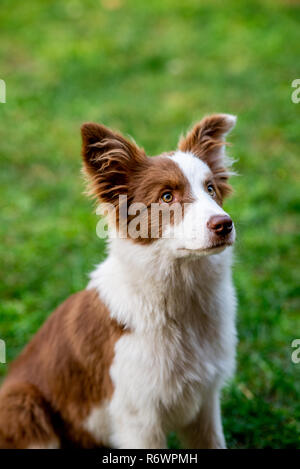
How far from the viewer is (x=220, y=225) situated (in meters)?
2.44

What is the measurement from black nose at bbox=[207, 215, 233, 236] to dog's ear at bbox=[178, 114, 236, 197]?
0.61 m

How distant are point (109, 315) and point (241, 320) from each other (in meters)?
1.79

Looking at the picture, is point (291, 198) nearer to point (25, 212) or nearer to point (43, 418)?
point (25, 212)

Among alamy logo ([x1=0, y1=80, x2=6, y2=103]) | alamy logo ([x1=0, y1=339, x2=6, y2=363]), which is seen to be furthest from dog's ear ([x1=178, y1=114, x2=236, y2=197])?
alamy logo ([x1=0, y1=80, x2=6, y2=103])

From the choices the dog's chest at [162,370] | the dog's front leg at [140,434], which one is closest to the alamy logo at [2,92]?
the dog's chest at [162,370]

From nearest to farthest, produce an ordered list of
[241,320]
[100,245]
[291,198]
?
[241,320]
[100,245]
[291,198]

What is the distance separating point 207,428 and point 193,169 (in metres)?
1.57

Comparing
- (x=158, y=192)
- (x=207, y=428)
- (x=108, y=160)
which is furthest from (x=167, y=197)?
(x=207, y=428)

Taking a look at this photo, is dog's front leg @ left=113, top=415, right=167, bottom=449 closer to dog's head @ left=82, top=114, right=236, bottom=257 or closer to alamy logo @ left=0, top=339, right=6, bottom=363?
dog's head @ left=82, top=114, right=236, bottom=257

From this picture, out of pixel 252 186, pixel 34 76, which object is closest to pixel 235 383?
pixel 252 186

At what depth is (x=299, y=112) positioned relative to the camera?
727 cm

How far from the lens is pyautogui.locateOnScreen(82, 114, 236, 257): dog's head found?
2.53m

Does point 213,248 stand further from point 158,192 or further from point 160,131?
point 160,131

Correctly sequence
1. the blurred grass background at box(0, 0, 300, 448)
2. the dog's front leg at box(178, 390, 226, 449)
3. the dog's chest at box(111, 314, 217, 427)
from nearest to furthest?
the dog's chest at box(111, 314, 217, 427) → the dog's front leg at box(178, 390, 226, 449) → the blurred grass background at box(0, 0, 300, 448)
